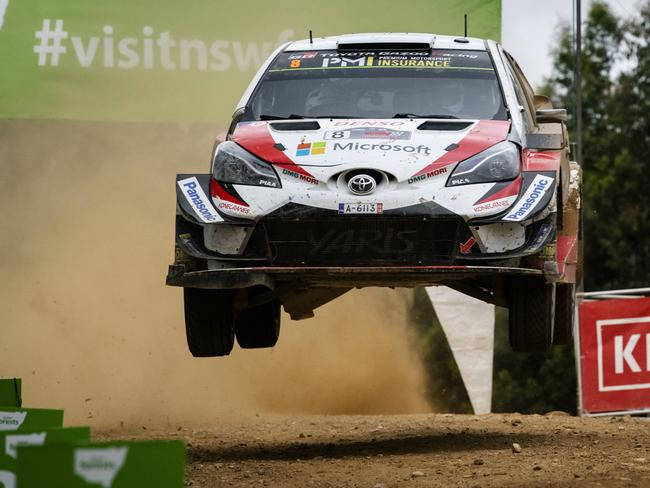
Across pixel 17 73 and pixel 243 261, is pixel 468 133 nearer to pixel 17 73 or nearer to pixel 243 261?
pixel 243 261

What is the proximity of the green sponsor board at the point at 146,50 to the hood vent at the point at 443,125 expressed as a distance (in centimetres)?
544

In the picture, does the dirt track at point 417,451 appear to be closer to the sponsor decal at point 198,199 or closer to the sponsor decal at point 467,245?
the sponsor decal at point 467,245

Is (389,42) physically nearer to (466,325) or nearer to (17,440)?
(17,440)

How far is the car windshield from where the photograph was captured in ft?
26.2

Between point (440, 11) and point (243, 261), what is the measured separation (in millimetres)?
6208

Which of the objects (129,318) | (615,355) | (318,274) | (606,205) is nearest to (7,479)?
(318,274)

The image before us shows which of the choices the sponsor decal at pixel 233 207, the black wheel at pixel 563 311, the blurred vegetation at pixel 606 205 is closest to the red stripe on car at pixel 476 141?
the sponsor decal at pixel 233 207

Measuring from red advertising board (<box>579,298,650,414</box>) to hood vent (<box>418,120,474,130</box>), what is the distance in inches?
228

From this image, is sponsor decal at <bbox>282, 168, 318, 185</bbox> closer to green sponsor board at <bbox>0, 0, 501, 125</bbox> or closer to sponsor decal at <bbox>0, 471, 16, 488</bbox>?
sponsor decal at <bbox>0, 471, 16, 488</bbox>

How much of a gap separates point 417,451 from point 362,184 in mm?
2052

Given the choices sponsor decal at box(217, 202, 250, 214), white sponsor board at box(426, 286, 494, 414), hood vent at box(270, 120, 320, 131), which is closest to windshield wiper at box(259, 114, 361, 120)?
hood vent at box(270, 120, 320, 131)

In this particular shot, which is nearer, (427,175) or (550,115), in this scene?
(427,175)

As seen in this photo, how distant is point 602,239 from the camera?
135ft

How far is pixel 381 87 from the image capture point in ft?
26.8
